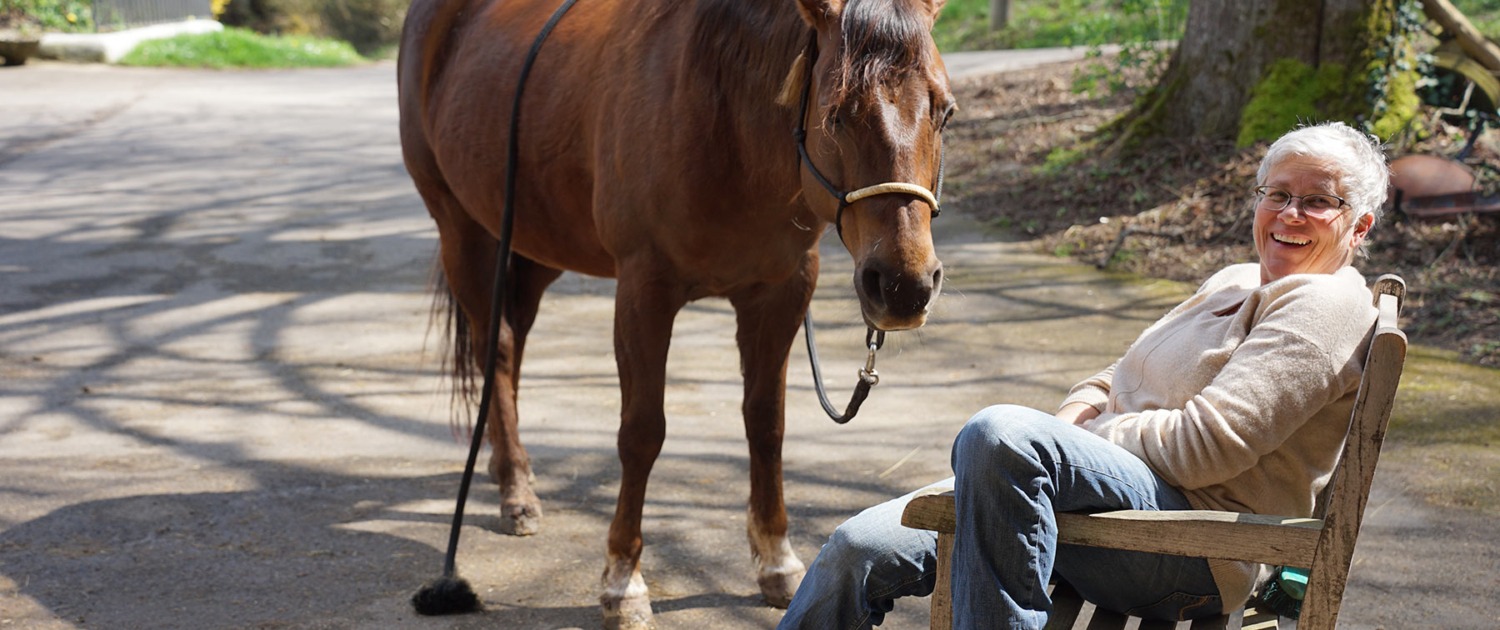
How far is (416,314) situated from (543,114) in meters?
3.10

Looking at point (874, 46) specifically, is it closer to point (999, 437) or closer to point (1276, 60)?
point (999, 437)

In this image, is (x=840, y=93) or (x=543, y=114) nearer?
(x=840, y=93)

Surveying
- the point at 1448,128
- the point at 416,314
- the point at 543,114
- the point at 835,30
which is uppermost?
the point at 835,30

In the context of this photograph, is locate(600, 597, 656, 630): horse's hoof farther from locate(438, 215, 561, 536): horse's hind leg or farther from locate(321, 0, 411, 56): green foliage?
locate(321, 0, 411, 56): green foliage

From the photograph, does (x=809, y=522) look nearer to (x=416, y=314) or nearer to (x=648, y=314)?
(x=648, y=314)

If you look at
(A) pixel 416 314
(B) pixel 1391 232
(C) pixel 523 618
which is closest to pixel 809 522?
(C) pixel 523 618

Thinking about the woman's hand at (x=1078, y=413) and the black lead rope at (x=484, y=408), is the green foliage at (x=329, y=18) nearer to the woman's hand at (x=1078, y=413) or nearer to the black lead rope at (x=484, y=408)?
the black lead rope at (x=484, y=408)

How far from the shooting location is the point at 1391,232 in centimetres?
634

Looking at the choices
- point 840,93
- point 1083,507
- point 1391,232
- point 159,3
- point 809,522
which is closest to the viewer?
point 1083,507

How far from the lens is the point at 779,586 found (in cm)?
344

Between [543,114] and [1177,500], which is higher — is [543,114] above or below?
above

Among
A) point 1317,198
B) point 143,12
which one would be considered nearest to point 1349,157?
point 1317,198

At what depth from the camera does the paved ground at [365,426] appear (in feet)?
11.2

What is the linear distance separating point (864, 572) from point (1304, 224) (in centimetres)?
103
